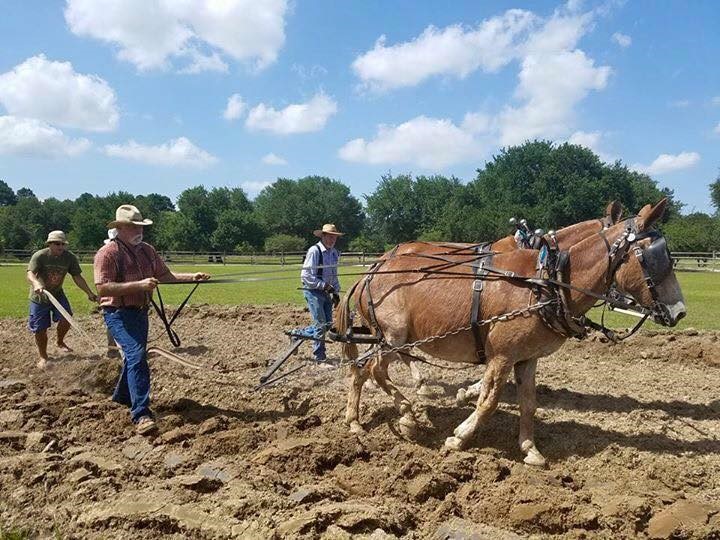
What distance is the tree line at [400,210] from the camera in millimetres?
57969

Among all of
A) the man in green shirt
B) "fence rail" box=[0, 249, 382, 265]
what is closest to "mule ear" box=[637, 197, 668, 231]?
the man in green shirt

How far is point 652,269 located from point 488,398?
5.38ft

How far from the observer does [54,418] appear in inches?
231

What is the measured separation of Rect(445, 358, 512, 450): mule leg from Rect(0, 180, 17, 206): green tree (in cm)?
15780

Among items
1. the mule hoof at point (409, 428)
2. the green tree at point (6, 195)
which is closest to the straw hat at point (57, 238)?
the mule hoof at point (409, 428)

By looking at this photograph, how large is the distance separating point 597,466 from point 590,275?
1.51 m

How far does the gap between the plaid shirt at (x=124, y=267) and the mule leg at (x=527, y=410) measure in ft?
12.1

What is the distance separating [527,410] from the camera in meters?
5.07

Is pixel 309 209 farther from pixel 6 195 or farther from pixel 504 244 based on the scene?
pixel 6 195

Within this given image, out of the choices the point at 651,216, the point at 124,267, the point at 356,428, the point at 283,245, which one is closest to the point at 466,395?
the point at 356,428

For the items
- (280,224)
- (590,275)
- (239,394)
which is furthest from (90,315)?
(280,224)

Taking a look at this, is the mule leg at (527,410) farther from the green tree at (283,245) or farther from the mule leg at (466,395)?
the green tree at (283,245)

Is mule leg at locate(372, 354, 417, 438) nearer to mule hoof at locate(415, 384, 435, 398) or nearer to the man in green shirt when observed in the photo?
mule hoof at locate(415, 384, 435, 398)

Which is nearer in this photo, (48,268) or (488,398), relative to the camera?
(488,398)
